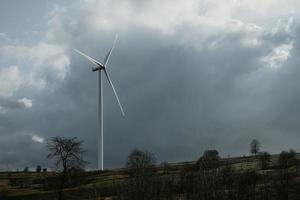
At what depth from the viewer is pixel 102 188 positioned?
581 ft

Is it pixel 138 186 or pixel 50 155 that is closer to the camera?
pixel 50 155

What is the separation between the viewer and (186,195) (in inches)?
5546

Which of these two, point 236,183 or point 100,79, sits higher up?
point 100,79

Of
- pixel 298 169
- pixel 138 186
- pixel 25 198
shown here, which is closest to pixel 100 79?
pixel 138 186

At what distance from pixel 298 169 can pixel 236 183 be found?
5167cm

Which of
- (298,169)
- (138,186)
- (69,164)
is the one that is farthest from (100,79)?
(298,169)

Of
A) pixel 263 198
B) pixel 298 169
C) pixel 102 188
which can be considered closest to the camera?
pixel 263 198

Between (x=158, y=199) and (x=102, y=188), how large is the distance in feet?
164

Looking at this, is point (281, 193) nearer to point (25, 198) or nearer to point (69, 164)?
point (69, 164)

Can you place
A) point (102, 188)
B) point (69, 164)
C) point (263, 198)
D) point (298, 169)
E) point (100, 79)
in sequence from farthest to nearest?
1. point (298, 169)
2. point (102, 188)
3. point (100, 79)
4. point (263, 198)
5. point (69, 164)

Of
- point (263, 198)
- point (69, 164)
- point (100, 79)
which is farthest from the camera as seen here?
point (100, 79)

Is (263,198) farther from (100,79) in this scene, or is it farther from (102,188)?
(102,188)

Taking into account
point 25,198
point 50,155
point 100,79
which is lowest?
point 25,198

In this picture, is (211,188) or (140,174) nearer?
(211,188)
